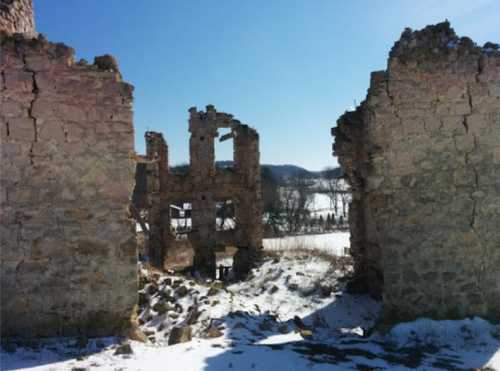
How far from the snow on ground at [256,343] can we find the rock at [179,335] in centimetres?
9

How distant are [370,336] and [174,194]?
11.2 meters

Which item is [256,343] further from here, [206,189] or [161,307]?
[206,189]

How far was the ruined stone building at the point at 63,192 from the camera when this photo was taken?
4.43 m

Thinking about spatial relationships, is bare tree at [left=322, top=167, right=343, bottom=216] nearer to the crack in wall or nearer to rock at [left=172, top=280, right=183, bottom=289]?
rock at [left=172, top=280, right=183, bottom=289]

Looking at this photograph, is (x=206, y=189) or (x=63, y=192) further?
(x=206, y=189)

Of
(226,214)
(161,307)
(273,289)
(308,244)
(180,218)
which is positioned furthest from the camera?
(180,218)

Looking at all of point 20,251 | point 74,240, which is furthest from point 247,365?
point 20,251

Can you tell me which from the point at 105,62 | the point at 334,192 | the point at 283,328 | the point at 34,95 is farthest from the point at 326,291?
the point at 334,192

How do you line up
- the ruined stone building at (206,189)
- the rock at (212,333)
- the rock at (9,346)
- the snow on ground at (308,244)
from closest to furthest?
the rock at (9,346) < the rock at (212,333) < the ruined stone building at (206,189) < the snow on ground at (308,244)

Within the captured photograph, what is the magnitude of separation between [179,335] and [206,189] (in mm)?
10859

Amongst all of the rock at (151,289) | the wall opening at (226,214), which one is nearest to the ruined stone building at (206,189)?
the wall opening at (226,214)

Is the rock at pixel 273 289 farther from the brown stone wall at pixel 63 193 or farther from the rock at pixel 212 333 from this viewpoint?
the brown stone wall at pixel 63 193

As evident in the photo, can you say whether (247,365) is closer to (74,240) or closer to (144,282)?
(74,240)

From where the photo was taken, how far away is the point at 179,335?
15.1 ft
